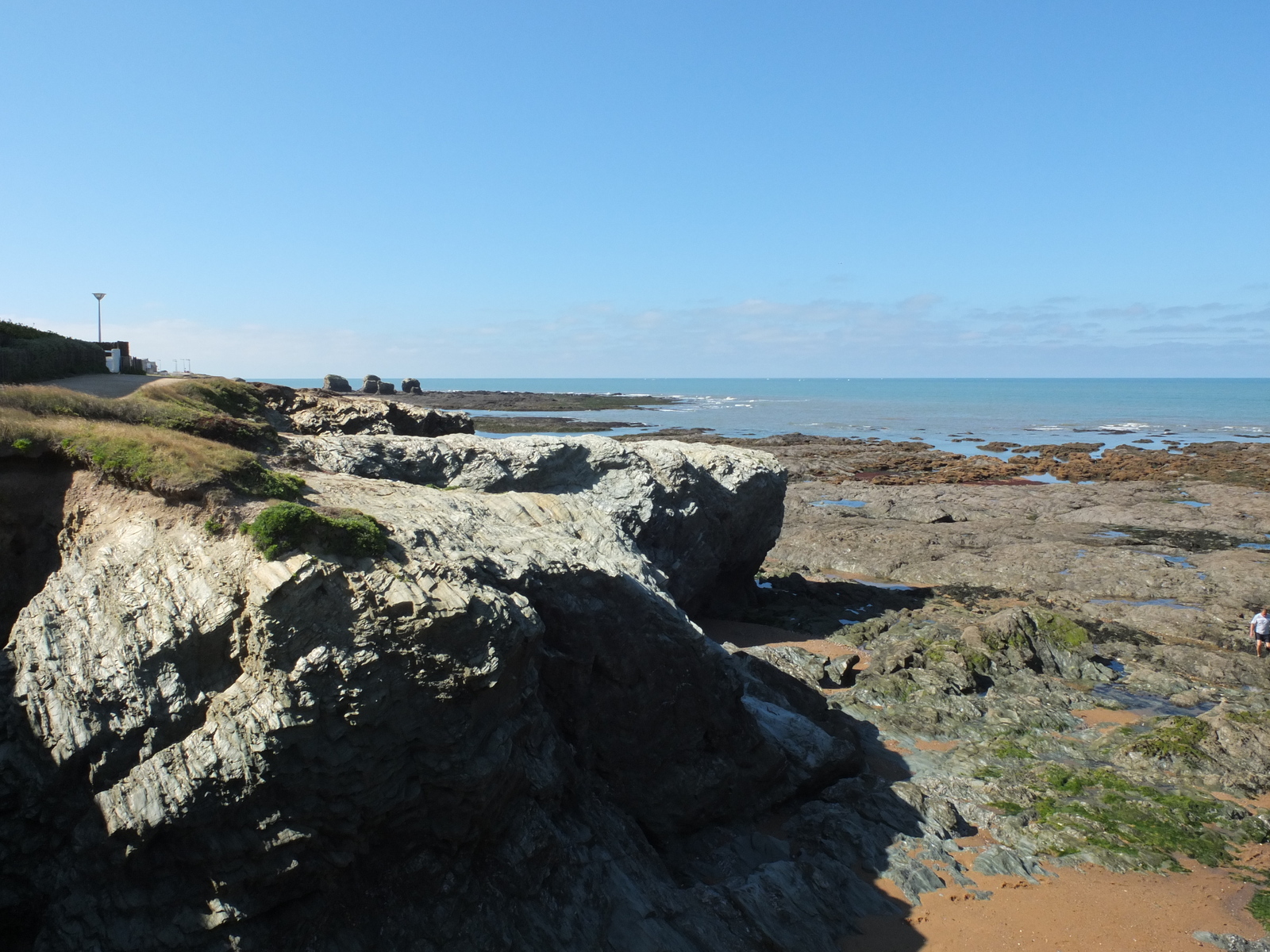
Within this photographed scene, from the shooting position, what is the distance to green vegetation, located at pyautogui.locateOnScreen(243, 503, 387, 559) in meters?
9.90

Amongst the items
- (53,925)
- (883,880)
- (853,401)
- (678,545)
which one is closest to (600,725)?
(883,880)

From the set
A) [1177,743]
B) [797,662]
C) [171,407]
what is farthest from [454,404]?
[1177,743]

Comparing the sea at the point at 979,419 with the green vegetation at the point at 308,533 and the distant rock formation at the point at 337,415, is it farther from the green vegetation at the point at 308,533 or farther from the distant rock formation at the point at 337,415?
the green vegetation at the point at 308,533

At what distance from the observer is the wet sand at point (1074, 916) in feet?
38.5

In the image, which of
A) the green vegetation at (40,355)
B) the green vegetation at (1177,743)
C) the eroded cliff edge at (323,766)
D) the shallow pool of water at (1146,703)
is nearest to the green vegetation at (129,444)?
the eroded cliff edge at (323,766)

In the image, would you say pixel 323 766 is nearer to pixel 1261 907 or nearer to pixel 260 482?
pixel 260 482

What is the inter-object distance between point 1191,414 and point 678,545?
5106 inches

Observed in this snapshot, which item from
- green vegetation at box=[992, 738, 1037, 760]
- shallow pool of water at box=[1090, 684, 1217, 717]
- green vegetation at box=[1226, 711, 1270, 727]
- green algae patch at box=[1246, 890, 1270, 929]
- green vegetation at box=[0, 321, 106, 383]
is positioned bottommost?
green algae patch at box=[1246, 890, 1270, 929]

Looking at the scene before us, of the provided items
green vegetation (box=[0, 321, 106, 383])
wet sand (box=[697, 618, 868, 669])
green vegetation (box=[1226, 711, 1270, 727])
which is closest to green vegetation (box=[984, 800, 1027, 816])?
green vegetation (box=[1226, 711, 1270, 727])

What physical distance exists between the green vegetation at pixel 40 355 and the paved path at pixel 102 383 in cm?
40

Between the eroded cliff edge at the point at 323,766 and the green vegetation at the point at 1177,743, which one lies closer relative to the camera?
the eroded cliff edge at the point at 323,766

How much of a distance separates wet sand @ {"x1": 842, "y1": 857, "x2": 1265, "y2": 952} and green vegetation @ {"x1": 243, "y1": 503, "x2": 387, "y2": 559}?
886cm

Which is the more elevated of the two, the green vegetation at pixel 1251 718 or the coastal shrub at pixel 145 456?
the coastal shrub at pixel 145 456

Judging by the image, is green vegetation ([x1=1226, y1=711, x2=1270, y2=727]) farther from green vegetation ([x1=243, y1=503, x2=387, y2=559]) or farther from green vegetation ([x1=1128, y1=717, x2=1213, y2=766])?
green vegetation ([x1=243, y1=503, x2=387, y2=559])
